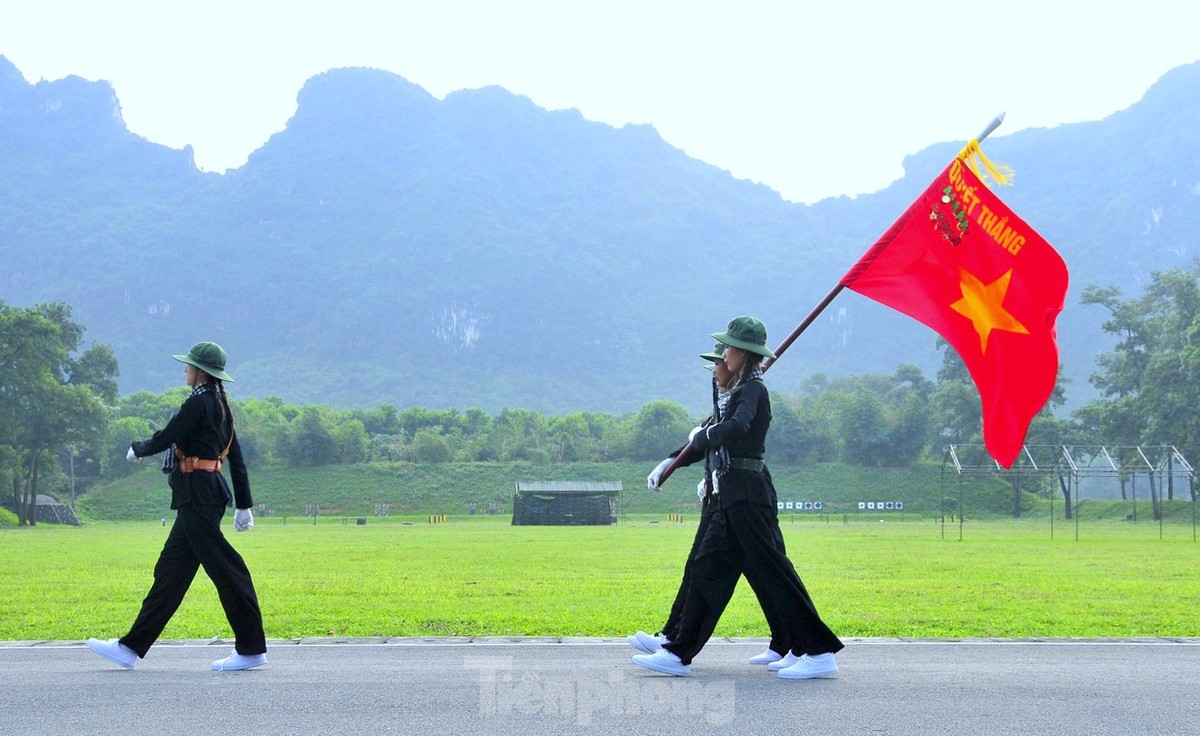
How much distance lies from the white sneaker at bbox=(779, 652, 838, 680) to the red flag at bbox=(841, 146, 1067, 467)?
2.49 metres

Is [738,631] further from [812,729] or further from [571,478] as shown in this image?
[571,478]

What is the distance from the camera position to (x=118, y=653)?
26.5 ft

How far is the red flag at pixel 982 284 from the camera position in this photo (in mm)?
9406

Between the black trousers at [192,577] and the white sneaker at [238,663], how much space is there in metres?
0.05

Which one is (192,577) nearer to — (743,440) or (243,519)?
(243,519)

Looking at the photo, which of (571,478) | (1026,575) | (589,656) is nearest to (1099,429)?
(571,478)

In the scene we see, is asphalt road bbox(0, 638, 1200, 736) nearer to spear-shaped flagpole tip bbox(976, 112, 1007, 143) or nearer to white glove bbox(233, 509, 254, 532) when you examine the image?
white glove bbox(233, 509, 254, 532)

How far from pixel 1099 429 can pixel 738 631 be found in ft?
219

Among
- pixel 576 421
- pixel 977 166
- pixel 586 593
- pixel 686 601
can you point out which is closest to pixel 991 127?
pixel 977 166

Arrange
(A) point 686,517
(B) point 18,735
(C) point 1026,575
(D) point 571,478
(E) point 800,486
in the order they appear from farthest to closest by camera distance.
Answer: (D) point 571,478 → (E) point 800,486 → (A) point 686,517 → (C) point 1026,575 → (B) point 18,735

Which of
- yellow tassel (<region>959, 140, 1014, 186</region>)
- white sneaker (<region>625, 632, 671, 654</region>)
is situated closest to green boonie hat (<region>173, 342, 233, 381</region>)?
white sneaker (<region>625, 632, 671, 654</region>)

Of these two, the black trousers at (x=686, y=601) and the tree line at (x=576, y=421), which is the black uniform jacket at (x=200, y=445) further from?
the tree line at (x=576, y=421)

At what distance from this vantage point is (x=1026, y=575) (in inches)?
744

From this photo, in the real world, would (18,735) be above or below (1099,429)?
below
